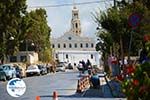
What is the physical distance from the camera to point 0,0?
7319 centimetres

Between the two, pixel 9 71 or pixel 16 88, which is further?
pixel 9 71

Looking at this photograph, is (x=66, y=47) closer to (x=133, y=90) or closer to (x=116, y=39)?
(x=116, y=39)

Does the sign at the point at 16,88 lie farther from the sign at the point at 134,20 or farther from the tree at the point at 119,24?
the tree at the point at 119,24

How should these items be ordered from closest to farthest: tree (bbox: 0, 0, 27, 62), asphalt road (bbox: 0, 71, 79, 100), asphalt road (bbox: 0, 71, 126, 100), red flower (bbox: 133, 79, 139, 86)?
red flower (bbox: 133, 79, 139, 86)
asphalt road (bbox: 0, 71, 126, 100)
asphalt road (bbox: 0, 71, 79, 100)
tree (bbox: 0, 0, 27, 62)

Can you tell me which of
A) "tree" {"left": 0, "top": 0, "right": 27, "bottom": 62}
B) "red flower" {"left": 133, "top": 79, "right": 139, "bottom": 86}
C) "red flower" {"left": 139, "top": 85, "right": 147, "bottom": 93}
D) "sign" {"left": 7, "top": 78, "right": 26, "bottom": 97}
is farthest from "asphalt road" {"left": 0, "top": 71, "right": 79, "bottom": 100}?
"tree" {"left": 0, "top": 0, "right": 27, "bottom": 62}

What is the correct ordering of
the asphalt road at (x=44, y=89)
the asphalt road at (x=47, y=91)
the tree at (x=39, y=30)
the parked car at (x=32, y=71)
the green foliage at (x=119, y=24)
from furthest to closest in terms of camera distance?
1. the tree at (x=39, y=30)
2. the parked car at (x=32, y=71)
3. the green foliage at (x=119, y=24)
4. the asphalt road at (x=44, y=89)
5. the asphalt road at (x=47, y=91)

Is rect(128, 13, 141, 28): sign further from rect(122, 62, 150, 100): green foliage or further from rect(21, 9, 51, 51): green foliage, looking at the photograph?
rect(21, 9, 51, 51): green foliage

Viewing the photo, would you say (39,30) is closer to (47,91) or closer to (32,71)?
(32,71)

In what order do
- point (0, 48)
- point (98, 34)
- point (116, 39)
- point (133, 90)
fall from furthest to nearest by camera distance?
point (0, 48) → point (98, 34) → point (116, 39) → point (133, 90)

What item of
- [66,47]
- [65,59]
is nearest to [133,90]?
[65,59]

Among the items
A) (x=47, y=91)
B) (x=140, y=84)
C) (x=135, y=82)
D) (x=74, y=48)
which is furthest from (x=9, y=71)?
(x=74, y=48)

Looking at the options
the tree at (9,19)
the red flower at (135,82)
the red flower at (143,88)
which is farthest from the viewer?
the tree at (9,19)

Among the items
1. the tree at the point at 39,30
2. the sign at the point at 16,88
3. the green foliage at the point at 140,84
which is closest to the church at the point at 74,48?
the tree at the point at 39,30

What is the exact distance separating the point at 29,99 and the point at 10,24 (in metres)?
49.2
